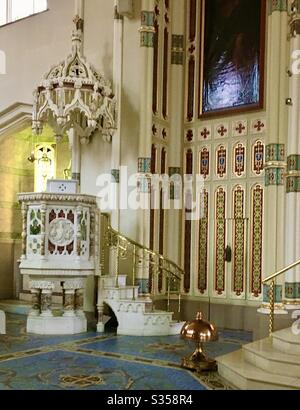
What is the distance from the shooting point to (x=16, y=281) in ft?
40.2

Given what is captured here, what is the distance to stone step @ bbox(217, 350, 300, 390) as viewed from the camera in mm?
5207

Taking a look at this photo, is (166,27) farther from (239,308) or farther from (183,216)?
(239,308)

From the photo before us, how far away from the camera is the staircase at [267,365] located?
5277mm

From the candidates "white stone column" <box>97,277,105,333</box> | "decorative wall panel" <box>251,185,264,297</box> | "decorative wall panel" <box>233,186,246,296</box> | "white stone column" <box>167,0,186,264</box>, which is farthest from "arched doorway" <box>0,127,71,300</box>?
"decorative wall panel" <box>251,185,264,297</box>

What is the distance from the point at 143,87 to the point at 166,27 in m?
1.52

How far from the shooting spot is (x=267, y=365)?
572 cm

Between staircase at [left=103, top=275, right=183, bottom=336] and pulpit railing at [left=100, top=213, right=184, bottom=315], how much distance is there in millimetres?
325

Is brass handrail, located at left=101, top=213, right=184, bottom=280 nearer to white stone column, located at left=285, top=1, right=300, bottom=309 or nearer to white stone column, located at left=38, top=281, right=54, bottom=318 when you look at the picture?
white stone column, located at left=38, top=281, right=54, bottom=318

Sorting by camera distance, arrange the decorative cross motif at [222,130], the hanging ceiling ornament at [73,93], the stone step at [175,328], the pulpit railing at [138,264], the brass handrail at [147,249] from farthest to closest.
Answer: the decorative cross motif at [222,130] → the pulpit railing at [138,264] → the brass handrail at [147,249] → the hanging ceiling ornament at [73,93] → the stone step at [175,328]

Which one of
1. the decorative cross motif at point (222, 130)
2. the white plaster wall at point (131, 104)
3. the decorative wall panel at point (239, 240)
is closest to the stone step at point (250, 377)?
the decorative wall panel at point (239, 240)

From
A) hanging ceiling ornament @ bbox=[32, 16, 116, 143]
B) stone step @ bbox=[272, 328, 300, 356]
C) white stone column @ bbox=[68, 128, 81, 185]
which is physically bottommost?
stone step @ bbox=[272, 328, 300, 356]

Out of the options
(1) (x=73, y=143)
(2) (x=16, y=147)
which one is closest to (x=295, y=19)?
(1) (x=73, y=143)

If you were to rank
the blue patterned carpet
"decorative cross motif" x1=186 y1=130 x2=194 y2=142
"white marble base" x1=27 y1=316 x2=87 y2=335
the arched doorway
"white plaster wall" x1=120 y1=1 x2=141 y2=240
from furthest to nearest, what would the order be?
the arched doorway < "decorative cross motif" x1=186 y1=130 x2=194 y2=142 < "white plaster wall" x1=120 y1=1 x2=141 y2=240 < "white marble base" x1=27 y1=316 x2=87 y2=335 < the blue patterned carpet

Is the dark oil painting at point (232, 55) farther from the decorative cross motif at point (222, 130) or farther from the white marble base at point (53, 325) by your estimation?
the white marble base at point (53, 325)
